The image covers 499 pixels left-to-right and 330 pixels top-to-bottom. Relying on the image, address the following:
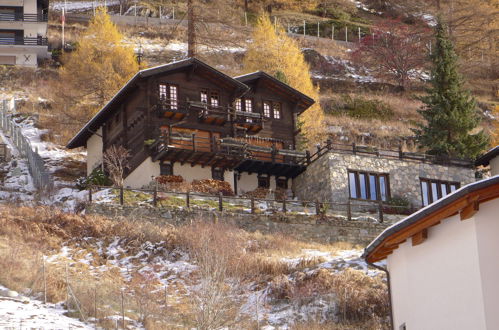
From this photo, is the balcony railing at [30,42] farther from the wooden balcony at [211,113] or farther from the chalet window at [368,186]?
the chalet window at [368,186]

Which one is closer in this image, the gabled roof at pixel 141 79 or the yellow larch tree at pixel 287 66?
the gabled roof at pixel 141 79

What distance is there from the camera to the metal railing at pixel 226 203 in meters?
39.8

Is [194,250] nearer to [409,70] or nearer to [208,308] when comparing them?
[208,308]

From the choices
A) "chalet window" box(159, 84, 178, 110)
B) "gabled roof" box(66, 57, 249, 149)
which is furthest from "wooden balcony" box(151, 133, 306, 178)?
"gabled roof" box(66, 57, 249, 149)

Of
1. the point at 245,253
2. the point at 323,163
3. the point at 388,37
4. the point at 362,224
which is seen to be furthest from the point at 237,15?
the point at 245,253

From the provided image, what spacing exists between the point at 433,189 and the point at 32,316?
28.6 meters

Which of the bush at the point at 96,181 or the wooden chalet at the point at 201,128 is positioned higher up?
the wooden chalet at the point at 201,128

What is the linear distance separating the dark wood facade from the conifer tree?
750cm

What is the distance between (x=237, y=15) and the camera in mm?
103812

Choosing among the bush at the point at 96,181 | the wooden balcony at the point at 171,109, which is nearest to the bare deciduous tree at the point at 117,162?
the bush at the point at 96,181

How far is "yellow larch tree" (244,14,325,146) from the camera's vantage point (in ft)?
191

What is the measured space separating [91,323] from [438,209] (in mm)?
11831

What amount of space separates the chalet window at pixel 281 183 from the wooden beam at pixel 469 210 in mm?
33187

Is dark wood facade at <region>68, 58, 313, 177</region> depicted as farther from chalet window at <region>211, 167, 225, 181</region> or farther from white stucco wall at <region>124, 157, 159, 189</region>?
white stucco wall at <region>124, 157, 159, 189</region>
